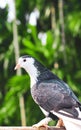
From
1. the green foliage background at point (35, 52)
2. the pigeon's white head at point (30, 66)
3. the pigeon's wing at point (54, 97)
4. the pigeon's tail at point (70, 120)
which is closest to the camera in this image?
the pigeon's tail at point (70, 120)

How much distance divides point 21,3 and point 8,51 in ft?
5.30

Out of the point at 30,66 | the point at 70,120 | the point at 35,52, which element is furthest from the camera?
the point at 35,52

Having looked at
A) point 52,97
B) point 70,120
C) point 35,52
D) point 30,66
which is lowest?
point 35,52

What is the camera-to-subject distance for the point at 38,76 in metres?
3.64

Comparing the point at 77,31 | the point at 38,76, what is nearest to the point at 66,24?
the point at 77,31

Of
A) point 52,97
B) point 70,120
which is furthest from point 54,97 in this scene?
point 70,120

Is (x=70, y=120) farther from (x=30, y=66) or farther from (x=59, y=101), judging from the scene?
(x=30, y=66)

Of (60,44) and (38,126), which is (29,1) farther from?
(38,126)

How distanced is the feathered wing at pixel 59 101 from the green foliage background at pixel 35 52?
11.0m

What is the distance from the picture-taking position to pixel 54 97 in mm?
3510

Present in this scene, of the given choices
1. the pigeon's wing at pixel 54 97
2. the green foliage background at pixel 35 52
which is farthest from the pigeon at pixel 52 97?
the green foliage background at pixel 35 52

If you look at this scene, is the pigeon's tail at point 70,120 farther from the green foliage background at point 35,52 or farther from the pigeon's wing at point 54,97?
the green foliage background at point 35,52

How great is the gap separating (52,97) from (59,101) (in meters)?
0.07

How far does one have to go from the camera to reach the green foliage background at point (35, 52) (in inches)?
611
